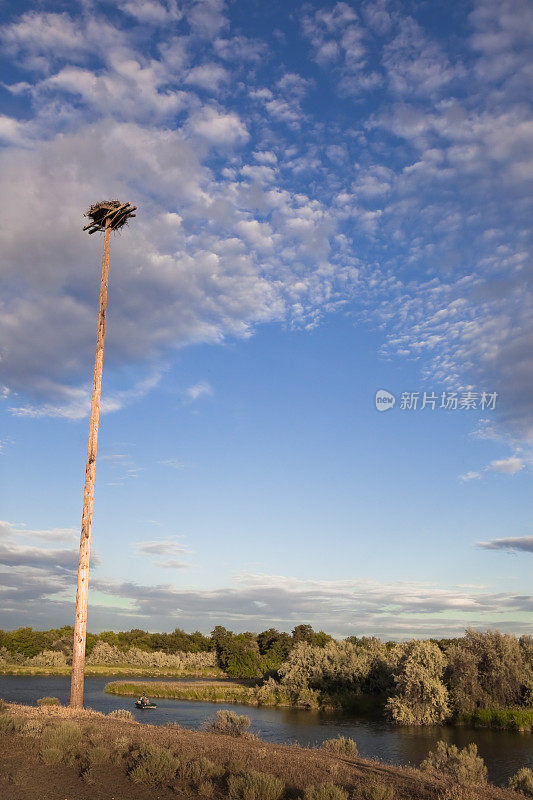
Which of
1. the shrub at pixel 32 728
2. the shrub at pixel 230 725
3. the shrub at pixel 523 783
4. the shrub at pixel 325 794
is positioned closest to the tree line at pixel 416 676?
the shrub at pixel 230 725

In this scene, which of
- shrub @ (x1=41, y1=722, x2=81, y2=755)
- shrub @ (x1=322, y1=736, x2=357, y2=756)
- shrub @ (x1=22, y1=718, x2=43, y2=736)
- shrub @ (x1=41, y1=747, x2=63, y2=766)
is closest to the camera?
shrub @ (x1=41, y1=747, x2=63, y2=766)

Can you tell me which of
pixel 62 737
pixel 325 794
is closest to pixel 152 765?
pixel 62 737

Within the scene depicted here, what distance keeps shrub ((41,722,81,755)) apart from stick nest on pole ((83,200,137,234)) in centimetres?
1935

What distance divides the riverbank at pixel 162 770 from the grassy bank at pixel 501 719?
35186 mm

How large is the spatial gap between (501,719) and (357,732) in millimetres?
12233

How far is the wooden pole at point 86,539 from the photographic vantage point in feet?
68.1

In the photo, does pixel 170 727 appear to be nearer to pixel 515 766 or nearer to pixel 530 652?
pixel 515 766

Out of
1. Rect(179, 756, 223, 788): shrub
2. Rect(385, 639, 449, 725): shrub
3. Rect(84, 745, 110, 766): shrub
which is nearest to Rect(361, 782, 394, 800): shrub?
Rect(179, 756, 223, 788): shrub

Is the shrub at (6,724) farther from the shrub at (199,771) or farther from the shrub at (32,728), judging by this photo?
the shrub at (199,771)

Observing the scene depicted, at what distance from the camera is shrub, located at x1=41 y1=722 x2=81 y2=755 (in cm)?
1353

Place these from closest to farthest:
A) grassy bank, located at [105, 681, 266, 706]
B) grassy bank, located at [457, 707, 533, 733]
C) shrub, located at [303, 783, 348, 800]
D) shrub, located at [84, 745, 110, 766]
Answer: shrub, located at [303, 783, 348, 800], shrub, located at [84, 745, 110, 766], grassy bank, located at [457, 707, 533, 733], grassy bank, located at [105, 681, 266, 706]

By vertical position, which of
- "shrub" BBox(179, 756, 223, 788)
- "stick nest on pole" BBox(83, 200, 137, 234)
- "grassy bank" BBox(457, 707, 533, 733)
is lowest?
"grassy bank" BBox(457, 707, 533, 733)

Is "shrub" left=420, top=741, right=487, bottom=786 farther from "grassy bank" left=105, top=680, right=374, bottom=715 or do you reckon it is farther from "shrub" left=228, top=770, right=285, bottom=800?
"grassy bank" left=105, top=680, right=374, bottom=715

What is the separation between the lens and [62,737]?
13.9 metres
